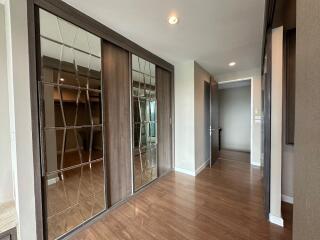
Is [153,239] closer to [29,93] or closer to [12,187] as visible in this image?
[12,187]

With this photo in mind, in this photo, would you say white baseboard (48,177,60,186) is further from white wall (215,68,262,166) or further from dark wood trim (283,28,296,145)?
white wall (215,68,262,166)

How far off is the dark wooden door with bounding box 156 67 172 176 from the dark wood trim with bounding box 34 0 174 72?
2.28 ft

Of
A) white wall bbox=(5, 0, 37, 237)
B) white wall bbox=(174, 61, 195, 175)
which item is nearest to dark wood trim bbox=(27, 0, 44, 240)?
white wall bbox=(5, 0, 37, 237)

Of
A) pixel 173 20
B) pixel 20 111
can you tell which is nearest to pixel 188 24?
pixel 173 20

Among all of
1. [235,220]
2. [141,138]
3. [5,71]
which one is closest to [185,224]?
[235,220]

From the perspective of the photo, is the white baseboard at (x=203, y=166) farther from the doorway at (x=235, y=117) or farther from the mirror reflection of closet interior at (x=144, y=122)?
Result: the doorway at (x=235, y=117)

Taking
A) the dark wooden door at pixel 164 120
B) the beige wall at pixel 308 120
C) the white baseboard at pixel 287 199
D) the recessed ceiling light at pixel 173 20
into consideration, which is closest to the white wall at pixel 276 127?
the white baseboard at pixel 287 199

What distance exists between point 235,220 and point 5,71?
9.24ft

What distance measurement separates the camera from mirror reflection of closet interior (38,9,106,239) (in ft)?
5.10

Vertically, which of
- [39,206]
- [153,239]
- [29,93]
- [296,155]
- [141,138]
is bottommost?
[153,239]

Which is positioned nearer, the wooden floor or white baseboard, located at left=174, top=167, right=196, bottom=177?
the wooden floor

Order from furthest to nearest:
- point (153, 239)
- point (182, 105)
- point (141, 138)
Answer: point (182, 105) → point (141, 138) → point (153, 239)

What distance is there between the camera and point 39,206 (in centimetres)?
143

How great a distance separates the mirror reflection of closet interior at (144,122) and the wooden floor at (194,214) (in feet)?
0.97
